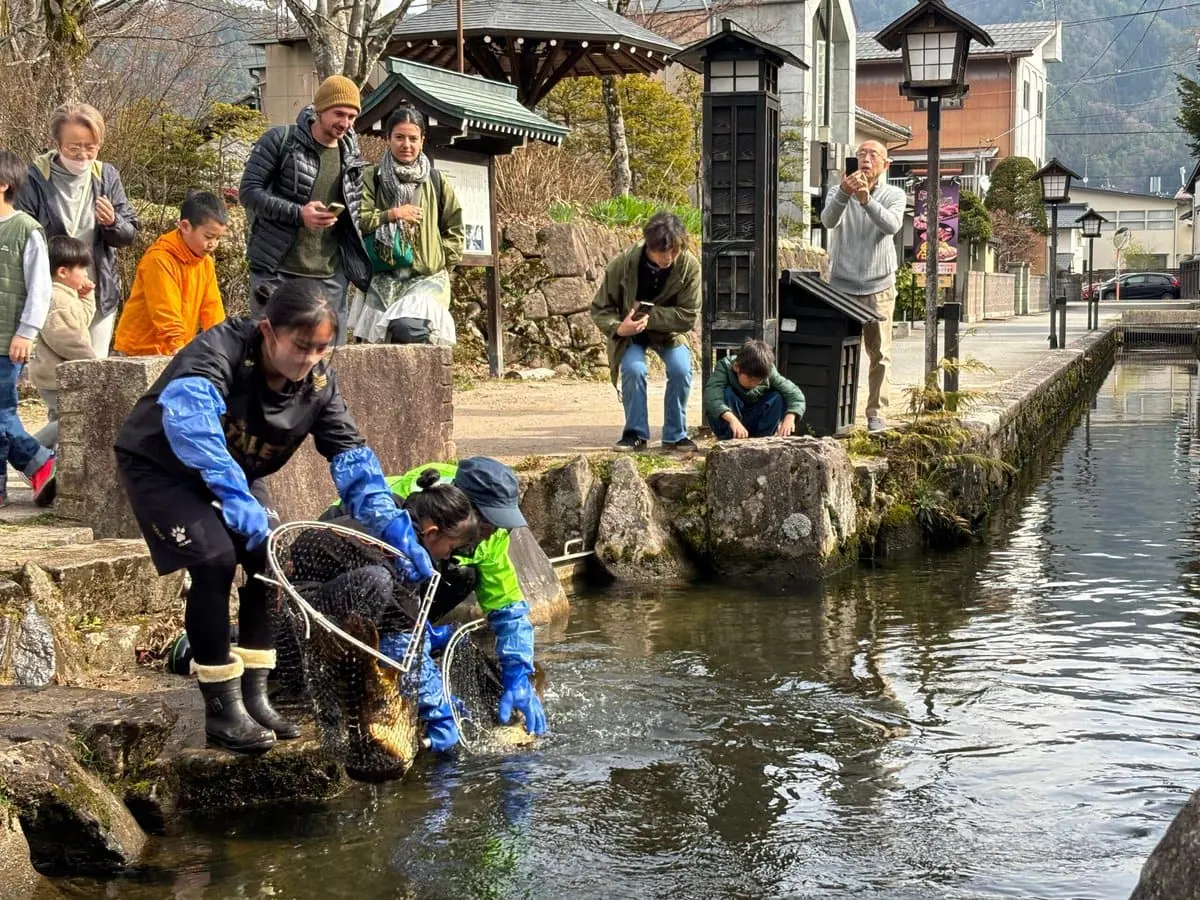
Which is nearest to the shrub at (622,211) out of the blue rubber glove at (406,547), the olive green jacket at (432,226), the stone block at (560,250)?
the stone block at (560,250)

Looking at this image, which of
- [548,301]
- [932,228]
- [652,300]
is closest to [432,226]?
[652,300]

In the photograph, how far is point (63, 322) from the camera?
6773 mm

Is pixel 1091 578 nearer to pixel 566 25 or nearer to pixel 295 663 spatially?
pixel 295 663

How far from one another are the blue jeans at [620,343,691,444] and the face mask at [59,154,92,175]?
11.0 ft

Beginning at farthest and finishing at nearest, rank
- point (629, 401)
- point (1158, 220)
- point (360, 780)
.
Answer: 1. point (1158, 220)
2. point (629, 401)
3. point (360, 780)

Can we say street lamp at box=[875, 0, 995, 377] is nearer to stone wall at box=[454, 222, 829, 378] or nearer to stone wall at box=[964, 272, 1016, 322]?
stone wall at box=[454, 222, 829, 378]

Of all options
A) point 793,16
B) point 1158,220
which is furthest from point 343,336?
point 1158,220

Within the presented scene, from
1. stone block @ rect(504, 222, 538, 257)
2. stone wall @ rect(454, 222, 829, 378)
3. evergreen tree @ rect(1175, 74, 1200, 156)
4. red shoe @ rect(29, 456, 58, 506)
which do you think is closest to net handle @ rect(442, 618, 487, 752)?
red shoe @ rect(29, 456, 58, 506)

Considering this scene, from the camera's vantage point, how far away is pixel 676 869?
13.7ft

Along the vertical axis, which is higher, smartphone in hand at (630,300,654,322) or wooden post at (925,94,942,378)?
wooden post at (925,94,942,378)

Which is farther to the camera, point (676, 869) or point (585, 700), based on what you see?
point (585, 700)

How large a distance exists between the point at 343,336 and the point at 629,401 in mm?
1950

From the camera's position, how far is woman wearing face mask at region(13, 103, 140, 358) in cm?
680

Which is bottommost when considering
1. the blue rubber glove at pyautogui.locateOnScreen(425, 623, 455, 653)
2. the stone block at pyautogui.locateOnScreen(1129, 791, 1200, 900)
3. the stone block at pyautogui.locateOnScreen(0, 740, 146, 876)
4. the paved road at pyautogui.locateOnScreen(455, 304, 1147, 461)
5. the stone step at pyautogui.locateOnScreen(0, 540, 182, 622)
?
the stone block at pyautogui.locateOnScreen(0, 740, 146, 876)
